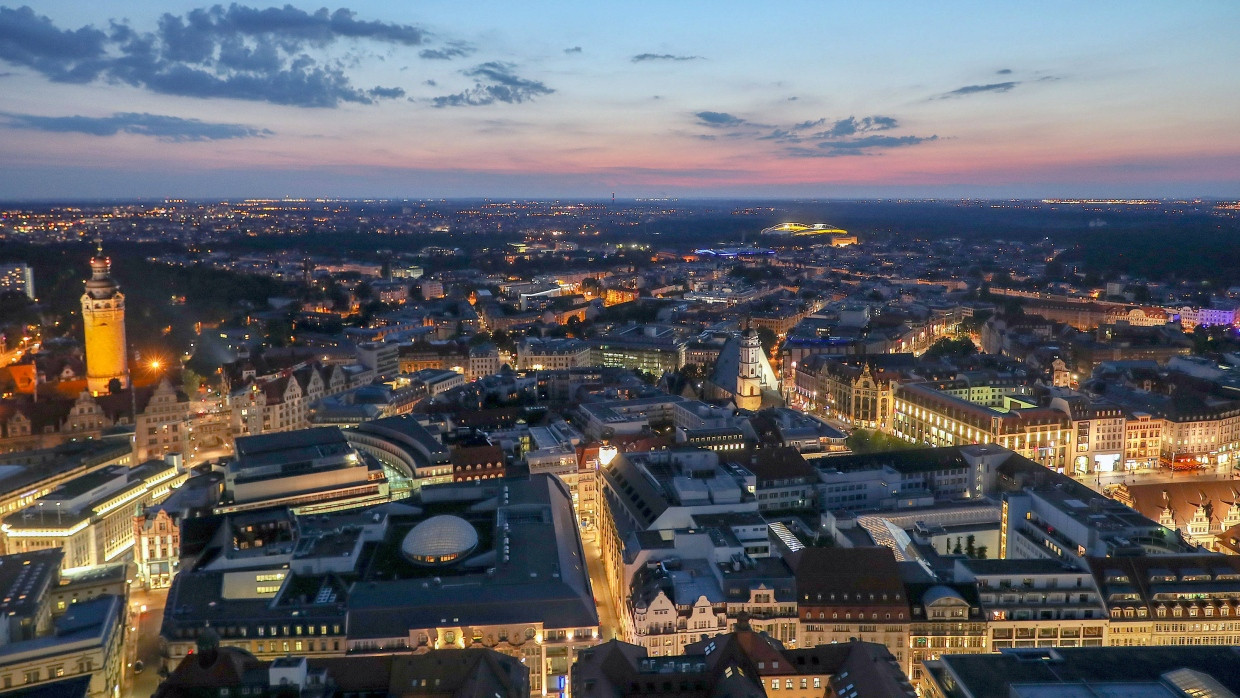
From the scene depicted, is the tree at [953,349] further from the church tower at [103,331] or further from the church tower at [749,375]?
the church tower at [103,331]

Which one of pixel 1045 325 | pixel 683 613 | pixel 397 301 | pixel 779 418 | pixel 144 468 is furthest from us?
pixel 397 301

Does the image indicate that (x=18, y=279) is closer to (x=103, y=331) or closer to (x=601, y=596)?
(x=103, y=331)

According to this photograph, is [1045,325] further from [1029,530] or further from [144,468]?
[144,468]

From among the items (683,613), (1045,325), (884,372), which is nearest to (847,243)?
(1045,325)

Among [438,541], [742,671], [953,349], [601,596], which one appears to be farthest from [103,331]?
[953,349]

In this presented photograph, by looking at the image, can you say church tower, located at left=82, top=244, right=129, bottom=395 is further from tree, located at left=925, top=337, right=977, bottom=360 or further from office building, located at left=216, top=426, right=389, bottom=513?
tree, located at left=925, top=337, right=977, bottom=360

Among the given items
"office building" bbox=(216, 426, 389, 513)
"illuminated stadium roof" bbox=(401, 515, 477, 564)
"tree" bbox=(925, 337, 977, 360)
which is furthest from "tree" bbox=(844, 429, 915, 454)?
"office building" bbox=(216, 426, 389, 513)
